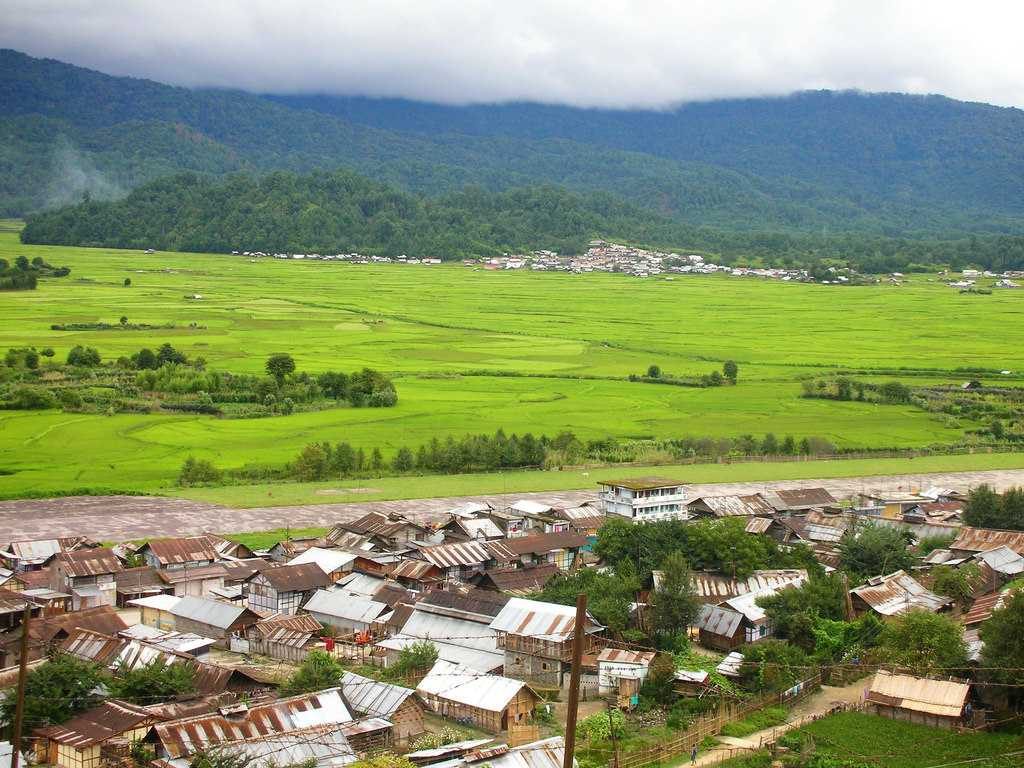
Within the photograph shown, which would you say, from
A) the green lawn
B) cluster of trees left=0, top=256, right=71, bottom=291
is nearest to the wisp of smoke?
cluster of trees left=0, top=256, right=71, bottom=291

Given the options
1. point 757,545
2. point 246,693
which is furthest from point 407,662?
point 757,545

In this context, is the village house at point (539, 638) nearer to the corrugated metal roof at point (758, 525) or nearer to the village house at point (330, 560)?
the village house at point (330, 560)

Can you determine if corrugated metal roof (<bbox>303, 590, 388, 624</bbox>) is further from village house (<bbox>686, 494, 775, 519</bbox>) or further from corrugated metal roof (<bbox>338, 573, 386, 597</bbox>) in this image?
village house (<bbox>686, 494, 775, 519</bbox>)

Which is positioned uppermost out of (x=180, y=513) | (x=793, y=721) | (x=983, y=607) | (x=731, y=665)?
(x=983, y=607)

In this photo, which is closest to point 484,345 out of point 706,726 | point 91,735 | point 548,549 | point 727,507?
point 727,507

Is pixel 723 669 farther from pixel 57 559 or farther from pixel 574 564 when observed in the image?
pixel 57 559

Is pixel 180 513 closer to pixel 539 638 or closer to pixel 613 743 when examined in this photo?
pixel 539 638

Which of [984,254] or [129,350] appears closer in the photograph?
[129,350]
